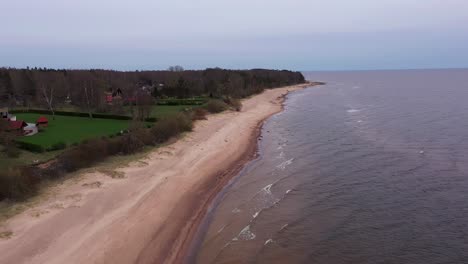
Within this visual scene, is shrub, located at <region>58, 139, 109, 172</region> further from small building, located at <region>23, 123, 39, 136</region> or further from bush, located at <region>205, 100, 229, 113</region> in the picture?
bush, located at <region>205, 100, 229, 113</region>

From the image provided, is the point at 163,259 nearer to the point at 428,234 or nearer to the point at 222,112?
the point at 428,234

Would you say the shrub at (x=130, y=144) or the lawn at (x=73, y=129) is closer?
the shrub at (x=130, y=144)

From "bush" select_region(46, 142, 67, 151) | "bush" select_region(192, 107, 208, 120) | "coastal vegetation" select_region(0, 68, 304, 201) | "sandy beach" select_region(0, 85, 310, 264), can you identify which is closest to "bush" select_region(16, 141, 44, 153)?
"coastal vegetation" select_region(0, 68, 304, 201)

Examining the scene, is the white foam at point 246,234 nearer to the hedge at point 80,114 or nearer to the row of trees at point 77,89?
the hedge at point 80,114

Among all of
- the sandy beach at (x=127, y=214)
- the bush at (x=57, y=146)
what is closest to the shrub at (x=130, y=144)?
the sandy beach at (x=127, y=214)

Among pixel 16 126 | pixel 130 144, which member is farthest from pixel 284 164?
pixel 16 126
